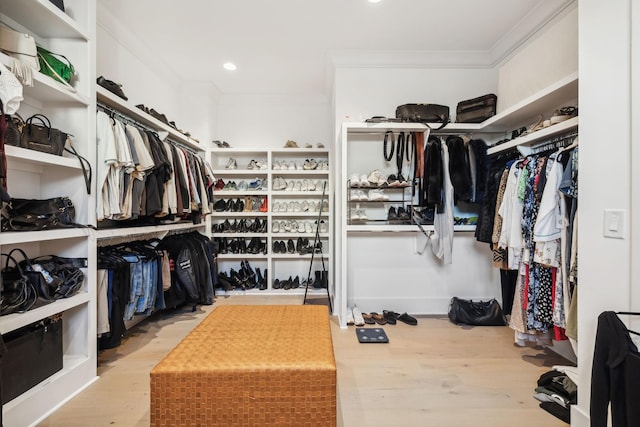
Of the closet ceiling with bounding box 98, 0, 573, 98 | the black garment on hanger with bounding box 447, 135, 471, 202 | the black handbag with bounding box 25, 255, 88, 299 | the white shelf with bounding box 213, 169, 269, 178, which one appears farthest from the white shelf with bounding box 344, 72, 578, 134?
the black handbag with bounding box 25, 255, 88, 299

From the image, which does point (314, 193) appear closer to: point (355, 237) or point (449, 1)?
point (355, 237)

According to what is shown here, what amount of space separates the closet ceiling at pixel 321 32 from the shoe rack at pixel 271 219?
3.66 feet

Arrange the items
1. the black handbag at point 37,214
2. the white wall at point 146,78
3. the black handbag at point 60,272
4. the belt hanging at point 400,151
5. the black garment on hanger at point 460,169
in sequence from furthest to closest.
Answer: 1. the belt hanging at point 400,151
2. the black garment on hanger at point 460,169
3. the white wall at point 146,78
4. the black handbag at point 60,272
5. the black handbag at point 37,214

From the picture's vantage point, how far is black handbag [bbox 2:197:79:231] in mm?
1535

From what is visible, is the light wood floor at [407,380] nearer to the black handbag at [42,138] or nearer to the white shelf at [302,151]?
the black handbag at [42,138]

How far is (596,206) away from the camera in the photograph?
4.43 ft

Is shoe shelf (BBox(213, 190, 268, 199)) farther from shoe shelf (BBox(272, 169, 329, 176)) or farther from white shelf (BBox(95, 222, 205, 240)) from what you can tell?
white shelf (BBox(95, 222, 205, 240))

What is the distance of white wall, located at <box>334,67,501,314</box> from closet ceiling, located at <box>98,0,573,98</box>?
0.17 meters

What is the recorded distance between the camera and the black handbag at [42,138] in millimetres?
1562

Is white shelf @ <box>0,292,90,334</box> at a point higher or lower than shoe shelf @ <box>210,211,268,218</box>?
lower

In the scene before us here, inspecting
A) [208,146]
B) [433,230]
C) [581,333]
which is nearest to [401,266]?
[433,230]

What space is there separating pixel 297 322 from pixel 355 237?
1753 millimetres

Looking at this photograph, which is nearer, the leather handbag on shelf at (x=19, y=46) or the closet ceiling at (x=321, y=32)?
the leather handbag on shelf at (x=19, y=46)

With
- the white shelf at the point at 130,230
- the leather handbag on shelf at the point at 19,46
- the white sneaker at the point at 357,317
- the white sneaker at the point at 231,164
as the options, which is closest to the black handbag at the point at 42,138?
the leather handbag on shelf at the point at 19,46
